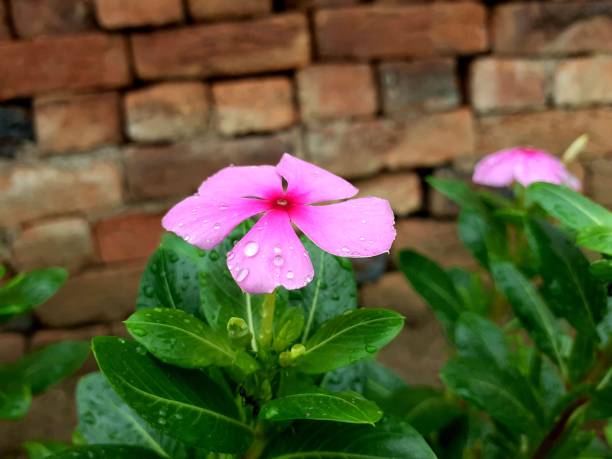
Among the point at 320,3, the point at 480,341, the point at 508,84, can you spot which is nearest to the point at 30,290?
the point at 480,341

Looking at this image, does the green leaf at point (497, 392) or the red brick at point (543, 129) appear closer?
the green leaf at point (497, 392)

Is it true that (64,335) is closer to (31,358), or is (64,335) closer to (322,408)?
(31,358)

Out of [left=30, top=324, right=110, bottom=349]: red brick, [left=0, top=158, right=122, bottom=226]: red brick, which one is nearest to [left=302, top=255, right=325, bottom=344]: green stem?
[left=0, top=158, right=122, bottom=226]: red brick

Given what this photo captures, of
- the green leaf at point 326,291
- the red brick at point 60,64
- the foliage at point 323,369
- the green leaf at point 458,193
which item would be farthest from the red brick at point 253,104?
the green leaf at point 326,291

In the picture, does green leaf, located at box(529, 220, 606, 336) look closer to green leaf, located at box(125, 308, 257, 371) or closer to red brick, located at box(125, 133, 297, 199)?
green leaf, located at box(125, 308, 257, 371)

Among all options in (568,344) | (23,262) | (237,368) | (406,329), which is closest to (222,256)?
(237,368)

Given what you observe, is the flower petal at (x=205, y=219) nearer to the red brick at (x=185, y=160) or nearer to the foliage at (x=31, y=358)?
the foliage at (x=31, y=358)
